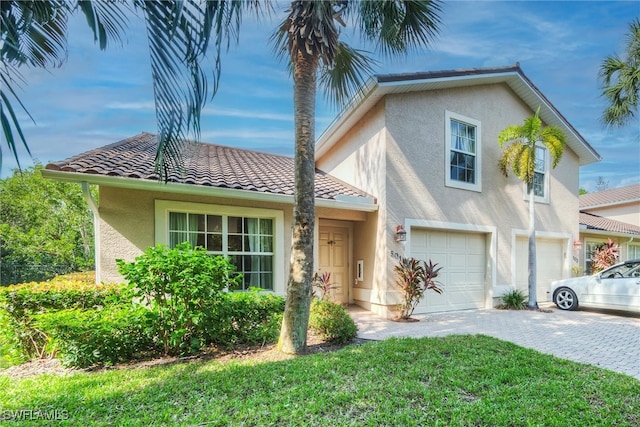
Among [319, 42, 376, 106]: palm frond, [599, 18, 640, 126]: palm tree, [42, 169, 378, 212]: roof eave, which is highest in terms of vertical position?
[599, 18, 640, 126]: palm tree

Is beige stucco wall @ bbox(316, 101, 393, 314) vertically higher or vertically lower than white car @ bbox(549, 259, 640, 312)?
higher

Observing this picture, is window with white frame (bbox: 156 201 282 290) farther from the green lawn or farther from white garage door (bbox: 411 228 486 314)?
white garage door (bbox: 411 228 486 314)

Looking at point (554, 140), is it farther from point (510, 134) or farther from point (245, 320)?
point (245, 320)

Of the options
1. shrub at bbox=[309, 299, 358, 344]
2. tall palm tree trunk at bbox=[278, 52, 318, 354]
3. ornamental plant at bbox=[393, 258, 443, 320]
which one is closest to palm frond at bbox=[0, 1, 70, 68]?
tall palm tree trunk at bbox=[278, 52, 318, 354]

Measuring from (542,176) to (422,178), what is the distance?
20.4 feet

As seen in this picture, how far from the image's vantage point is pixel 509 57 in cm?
1223

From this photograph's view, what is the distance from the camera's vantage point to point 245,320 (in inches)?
240

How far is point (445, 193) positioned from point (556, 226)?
610cm

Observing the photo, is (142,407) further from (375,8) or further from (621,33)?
(621,33)

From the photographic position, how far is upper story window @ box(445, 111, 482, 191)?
10408 millimetres

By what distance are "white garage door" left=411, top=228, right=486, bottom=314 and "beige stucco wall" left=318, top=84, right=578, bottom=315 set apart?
16.4 inches

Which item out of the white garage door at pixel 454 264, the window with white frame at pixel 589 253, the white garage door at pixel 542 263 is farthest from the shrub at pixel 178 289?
the window with white frame at pixel 589 253

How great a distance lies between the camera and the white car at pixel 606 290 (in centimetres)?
949

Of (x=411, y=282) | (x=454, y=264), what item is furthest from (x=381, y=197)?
(x=454, y=264)
